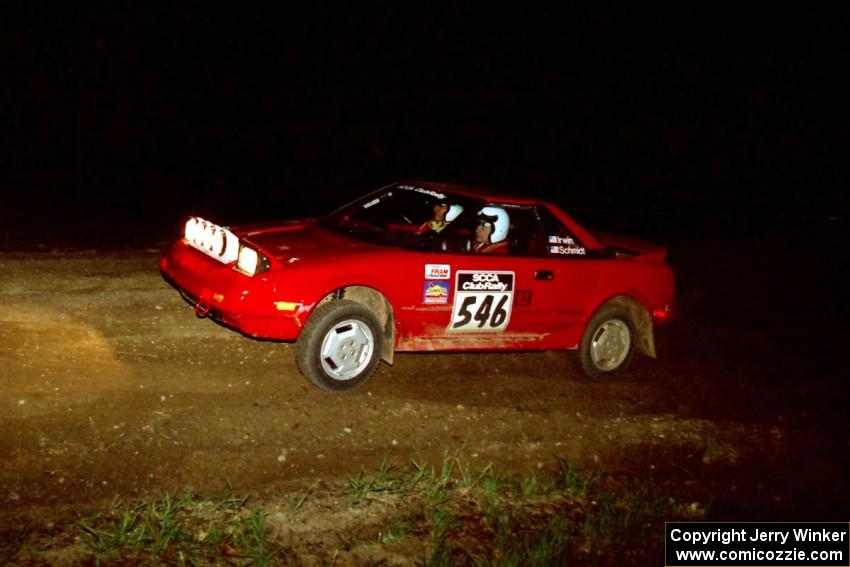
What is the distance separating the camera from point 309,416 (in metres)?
5.39

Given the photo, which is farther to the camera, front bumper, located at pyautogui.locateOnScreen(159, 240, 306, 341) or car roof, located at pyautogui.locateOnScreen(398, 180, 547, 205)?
car roof, located at pyautogui.locateOnScreen(398, 180, 547, 205)

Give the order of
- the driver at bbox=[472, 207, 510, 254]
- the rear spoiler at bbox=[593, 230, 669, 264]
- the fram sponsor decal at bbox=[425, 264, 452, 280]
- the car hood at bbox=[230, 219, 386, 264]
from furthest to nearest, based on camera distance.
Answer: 1. the rear spoiler at bbox=[593, 230, 669, 264]
2. the driver at bbox=[472, 207, 510, 254]
3. the fram sponsor decal at bbox=[425, 264, 452, 280]
4. the car hood at bbox=[230, 219, 386, 264]

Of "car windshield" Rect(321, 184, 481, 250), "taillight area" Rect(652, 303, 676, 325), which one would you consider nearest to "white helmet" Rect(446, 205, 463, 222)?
"car windshield" Rect(321, 184, 481, 250)

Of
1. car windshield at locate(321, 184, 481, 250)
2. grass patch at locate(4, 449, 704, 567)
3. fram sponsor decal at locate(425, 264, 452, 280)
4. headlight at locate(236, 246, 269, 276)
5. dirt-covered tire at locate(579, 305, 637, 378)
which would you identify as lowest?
grass patch at locate(4, 449, 704, 567)

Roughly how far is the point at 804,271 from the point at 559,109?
68.2ft

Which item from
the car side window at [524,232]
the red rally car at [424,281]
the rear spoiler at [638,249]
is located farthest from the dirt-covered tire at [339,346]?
the rear spoiler at [638,249]

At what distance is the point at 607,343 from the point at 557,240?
108 centimetres

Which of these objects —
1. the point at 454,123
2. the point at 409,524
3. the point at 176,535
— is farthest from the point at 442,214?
the point at 454,123

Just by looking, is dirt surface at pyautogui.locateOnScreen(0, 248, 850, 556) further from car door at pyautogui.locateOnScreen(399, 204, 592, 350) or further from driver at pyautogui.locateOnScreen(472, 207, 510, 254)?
driver at pyautogui.locateOnScreen(472, 207, 510, 254)

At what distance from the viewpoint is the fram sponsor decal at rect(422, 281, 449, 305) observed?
590 centimetres

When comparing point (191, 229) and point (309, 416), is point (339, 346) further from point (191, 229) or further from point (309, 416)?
point (191, 229)

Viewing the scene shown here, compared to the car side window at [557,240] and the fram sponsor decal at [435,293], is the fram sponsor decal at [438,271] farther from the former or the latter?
the car side window at [557,240]

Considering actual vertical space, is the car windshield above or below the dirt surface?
above

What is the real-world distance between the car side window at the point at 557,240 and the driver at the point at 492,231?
1.07 ft
